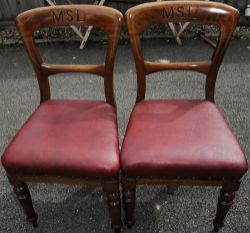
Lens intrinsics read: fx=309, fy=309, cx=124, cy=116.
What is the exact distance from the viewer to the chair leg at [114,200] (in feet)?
3.60

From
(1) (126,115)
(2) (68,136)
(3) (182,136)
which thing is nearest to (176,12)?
(3) (182,136)

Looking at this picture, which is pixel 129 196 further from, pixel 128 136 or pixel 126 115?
pixel 126 115

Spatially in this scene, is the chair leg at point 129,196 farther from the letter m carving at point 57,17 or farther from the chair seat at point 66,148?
the letter m carving at point 57,17

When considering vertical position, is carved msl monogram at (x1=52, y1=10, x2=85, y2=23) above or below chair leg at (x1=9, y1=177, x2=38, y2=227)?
above

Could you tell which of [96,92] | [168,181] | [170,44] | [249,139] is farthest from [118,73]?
[168,181]

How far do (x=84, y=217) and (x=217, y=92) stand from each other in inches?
55.1

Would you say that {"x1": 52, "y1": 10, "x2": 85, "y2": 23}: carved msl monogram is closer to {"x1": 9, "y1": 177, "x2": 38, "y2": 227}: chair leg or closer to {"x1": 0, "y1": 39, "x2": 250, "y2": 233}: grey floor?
{"x1": 9, "y1": 177, "x2": 38, "y2": 227}: chair leg

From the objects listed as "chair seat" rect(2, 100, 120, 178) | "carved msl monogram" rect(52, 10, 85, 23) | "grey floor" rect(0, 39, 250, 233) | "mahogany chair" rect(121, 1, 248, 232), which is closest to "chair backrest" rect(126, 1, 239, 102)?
"mahogany chair" rect(121, 1, 248, 232)

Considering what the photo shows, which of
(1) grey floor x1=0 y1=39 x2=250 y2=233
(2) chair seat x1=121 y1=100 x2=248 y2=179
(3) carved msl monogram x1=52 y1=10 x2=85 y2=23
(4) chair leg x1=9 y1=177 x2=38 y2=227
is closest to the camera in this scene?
(2) chair seat x1=121 y1=100 x2=248 y2=179

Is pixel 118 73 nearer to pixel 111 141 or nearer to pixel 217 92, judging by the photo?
pixel 217 92

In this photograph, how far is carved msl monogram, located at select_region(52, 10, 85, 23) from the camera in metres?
1.27

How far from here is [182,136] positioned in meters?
1.13

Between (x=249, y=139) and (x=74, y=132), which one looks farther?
(x=249, y=139)

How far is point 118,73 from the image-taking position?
104 inches
